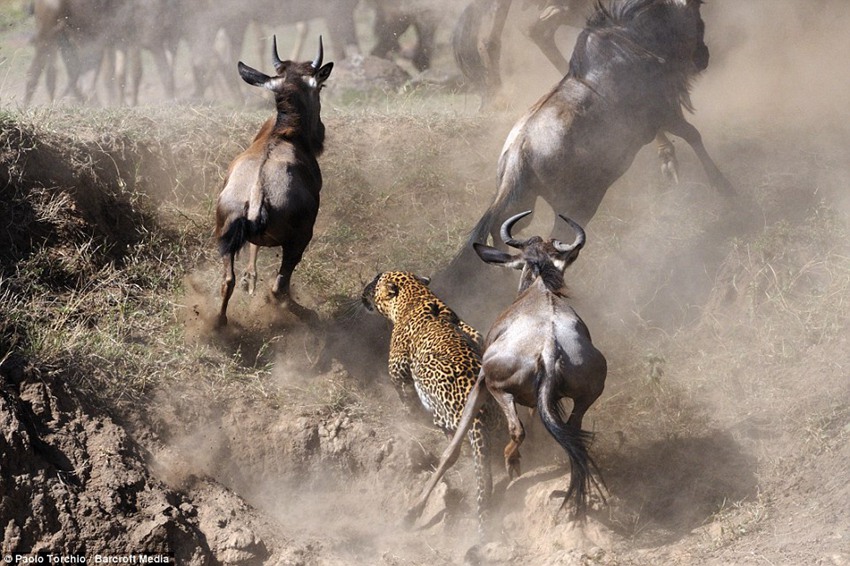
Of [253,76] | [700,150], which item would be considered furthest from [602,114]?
[253,76]

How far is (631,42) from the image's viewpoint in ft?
28.0

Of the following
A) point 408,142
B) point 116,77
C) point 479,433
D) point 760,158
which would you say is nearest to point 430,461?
point 479,433

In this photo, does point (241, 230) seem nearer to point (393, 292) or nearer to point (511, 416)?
point (393, 292)

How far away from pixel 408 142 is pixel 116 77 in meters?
8.93

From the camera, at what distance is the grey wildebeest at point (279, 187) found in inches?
279

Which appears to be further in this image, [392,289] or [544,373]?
[392,289]

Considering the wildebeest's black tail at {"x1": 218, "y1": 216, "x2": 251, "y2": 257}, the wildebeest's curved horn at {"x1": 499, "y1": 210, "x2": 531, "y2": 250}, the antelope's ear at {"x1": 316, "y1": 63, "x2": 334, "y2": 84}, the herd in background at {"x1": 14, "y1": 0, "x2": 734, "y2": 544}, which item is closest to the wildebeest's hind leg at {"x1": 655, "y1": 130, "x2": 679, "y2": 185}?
the herd in background at {"x1": 14, "y1": 0, "x2": 734, "y2": 544}

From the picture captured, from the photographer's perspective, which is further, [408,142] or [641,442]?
[408,142]

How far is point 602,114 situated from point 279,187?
2.83 m

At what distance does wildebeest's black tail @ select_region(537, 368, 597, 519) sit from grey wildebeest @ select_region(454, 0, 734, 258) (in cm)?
268

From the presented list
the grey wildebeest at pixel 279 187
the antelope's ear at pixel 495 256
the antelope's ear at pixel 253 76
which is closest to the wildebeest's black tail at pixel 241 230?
the grey wildebeest at pixel 279 187

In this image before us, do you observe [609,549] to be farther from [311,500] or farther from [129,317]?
[129,317]

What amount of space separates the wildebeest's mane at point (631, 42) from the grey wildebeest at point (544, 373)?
284 centimetres

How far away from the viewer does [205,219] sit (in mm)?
8852
